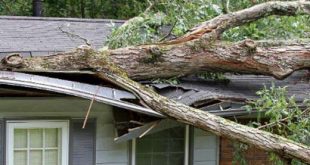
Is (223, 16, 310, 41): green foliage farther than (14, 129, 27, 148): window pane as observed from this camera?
Yes

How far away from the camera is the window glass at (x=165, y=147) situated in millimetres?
6264

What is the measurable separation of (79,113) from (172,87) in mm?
1014

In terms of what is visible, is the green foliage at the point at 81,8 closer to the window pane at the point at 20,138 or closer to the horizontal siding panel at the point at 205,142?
the horizontal siding panel at the point at 205,142

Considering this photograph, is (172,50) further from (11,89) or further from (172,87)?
(11,89)

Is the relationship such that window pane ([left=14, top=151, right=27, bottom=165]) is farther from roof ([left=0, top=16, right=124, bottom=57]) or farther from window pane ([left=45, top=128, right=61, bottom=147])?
roof ([left=0, top=16, right=124, bottom=57])

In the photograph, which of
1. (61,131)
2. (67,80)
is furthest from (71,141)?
(67,80)

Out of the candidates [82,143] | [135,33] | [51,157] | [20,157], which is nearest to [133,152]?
[82,143]

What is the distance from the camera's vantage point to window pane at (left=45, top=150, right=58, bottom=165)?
5.74 meters

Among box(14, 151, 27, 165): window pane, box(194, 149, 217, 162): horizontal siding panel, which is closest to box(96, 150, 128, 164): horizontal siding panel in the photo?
box(14, 151, 27, 165): window pane

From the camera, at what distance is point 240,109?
5281 mm

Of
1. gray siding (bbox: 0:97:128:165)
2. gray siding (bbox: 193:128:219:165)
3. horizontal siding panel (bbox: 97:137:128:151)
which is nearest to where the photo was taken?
gray siding (bbox: 0:97:128:165)

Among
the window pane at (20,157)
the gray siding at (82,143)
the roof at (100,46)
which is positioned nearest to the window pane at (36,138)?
the window pane at (20,157)

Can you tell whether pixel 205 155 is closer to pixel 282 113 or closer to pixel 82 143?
pixel 82 143

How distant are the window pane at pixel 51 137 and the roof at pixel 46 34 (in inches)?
31.5
